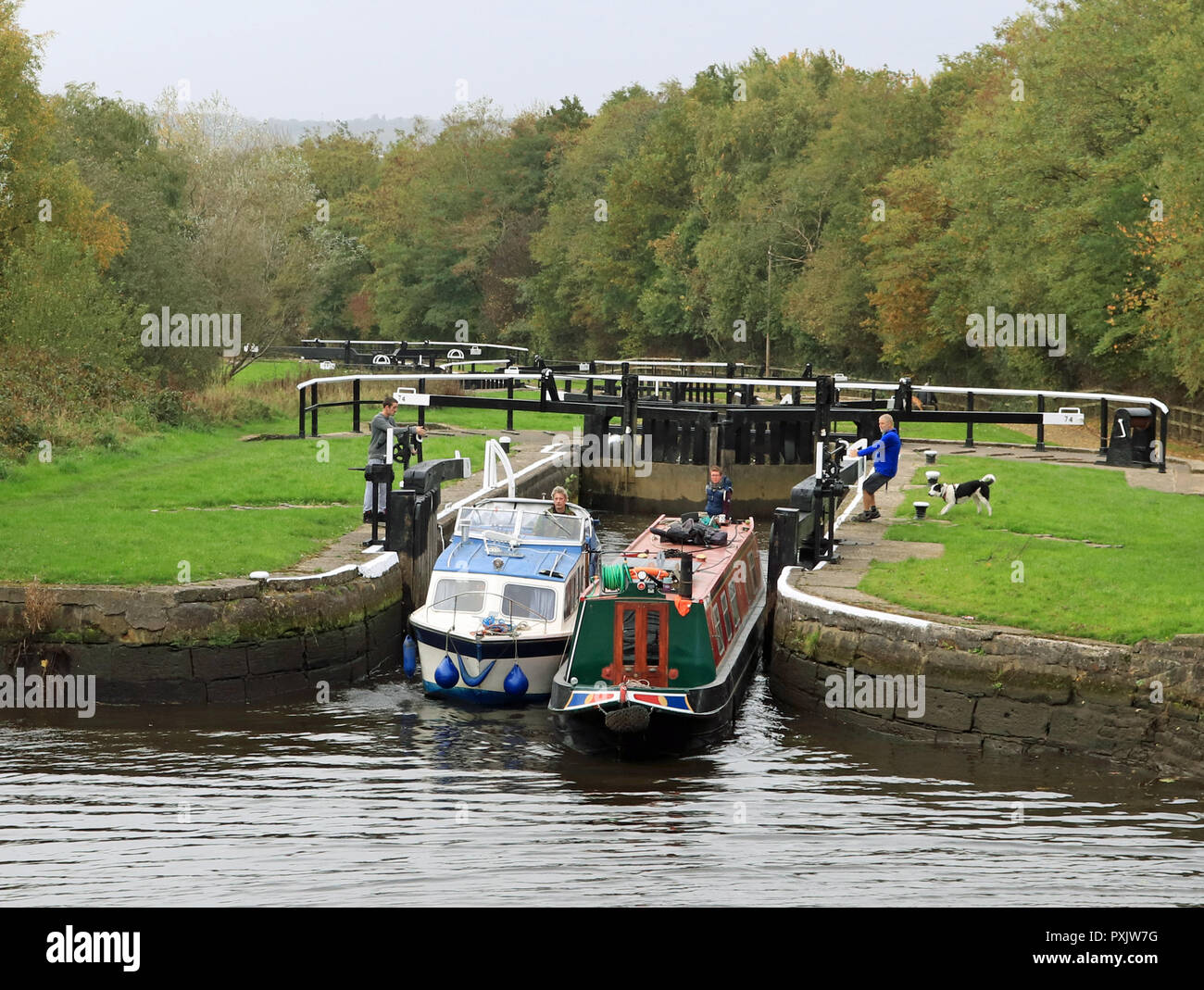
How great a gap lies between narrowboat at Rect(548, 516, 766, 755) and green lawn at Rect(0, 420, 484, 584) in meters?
5.28

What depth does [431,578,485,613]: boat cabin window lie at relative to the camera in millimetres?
18891

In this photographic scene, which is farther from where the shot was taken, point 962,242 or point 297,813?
point 962,242

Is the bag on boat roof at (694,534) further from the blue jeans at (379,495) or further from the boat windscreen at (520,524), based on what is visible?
the blue jeans at (379,495)

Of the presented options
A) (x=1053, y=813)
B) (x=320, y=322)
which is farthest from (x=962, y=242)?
(x=320, y=322)

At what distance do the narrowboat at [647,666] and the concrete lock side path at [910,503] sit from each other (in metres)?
2.08

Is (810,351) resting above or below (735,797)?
above

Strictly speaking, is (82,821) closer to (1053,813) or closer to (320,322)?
(1053,813)

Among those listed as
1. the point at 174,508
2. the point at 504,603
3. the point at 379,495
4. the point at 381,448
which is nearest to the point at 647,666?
the point at 504,603

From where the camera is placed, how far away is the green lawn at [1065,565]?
1692 centimetres

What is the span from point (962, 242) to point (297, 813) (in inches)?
1808

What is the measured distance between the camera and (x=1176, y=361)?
39.9 meters

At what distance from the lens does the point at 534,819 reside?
13891 mm

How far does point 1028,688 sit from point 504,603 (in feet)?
22.5

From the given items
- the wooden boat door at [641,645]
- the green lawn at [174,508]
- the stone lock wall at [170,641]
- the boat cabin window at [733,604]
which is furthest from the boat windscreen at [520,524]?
the wooden boat door at [641,645]
